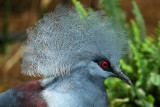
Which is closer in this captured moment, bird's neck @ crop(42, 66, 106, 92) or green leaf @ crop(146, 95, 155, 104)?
bird's neck @ crop(42, 66, 106, 92)

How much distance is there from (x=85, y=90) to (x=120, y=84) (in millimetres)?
1190

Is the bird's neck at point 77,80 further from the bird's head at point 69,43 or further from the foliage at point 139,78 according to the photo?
the foliage at point 139,78

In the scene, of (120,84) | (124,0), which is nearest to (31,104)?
(120,84)

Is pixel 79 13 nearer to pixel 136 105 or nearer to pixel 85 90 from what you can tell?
pixel 85 90

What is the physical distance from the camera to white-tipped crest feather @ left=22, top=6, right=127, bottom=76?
1842mm

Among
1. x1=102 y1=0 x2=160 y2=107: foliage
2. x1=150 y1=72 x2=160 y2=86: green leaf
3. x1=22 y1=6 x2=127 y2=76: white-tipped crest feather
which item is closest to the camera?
x1=22 y1=6 x2=127 y2=76: white-tipped crest feather

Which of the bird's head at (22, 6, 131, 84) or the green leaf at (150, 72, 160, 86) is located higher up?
the bird's head at (22, 6, 131, 84)

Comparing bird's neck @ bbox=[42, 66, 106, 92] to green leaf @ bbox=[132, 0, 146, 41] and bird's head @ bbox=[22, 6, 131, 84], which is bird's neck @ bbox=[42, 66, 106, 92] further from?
green leaf @ bbox=[132, 0, 146, 41]

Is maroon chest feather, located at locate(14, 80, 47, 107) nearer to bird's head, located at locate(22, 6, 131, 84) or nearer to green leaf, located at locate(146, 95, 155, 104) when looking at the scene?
bird's head, located at locate(22, 6, 131, 84)

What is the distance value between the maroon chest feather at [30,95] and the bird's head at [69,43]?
184 mm

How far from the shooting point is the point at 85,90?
1913mm

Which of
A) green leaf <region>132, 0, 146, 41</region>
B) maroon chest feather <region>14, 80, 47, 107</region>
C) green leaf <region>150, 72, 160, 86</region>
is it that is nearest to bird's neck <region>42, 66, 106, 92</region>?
maroon chest feather <region>14, 80, 47, 107</region>

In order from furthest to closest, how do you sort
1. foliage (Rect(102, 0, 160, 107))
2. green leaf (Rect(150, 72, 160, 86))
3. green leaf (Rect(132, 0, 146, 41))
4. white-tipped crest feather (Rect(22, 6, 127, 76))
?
green leaf (Rect(132, 0, 146, 41)) < foliage (Rect(102, 0, 160, 107)) < green leaf (Rect(150, 72, 160, 86)) < white-tipped crest feather (Rect(22, 6, 127, 76))

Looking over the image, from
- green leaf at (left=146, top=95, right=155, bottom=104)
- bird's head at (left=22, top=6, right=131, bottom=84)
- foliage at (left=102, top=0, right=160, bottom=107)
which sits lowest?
green leaf at (left=146, top=95, right=155, bottom=104)
